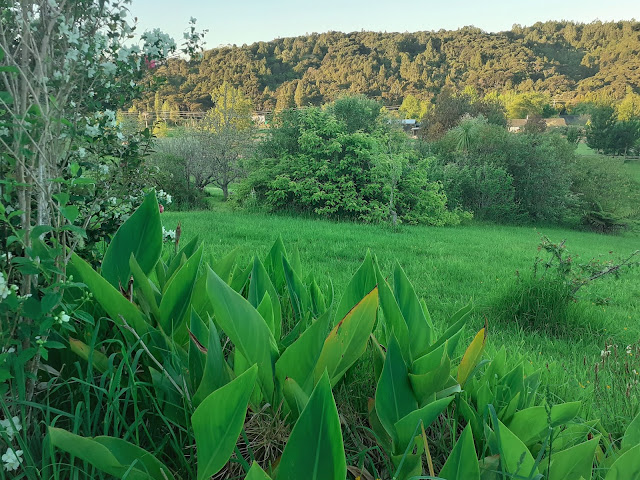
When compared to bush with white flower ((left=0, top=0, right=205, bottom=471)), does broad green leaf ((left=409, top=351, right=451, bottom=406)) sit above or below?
below

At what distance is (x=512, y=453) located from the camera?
2.43 feet

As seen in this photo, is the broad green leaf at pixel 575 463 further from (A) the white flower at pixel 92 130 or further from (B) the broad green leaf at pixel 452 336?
(A) the white flower at pixel 92 130

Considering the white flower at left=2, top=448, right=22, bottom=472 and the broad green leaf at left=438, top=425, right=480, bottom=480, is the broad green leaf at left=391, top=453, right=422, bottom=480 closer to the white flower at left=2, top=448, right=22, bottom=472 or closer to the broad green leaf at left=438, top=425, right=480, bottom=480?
the broad green leaf at left=438, top=425, right=480, bottom=480

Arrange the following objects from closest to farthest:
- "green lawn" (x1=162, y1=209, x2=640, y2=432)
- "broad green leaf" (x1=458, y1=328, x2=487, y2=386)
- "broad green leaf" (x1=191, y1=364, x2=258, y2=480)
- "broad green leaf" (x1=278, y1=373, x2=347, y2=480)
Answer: "broad green leaf" (x1=278, y1=373, x2=347, y2=480) < "broad green leaf" (x1=191, y1=364, x2=258, y2=480) < "broad green leaf" (x1=458, y1=328, x2=487, y2=386) < "green lawn" (x1=162, y1=209, x2=640, y2=432)

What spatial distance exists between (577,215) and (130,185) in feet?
60.4

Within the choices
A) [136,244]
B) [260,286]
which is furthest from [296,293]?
[136,244]

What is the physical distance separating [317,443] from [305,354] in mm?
295

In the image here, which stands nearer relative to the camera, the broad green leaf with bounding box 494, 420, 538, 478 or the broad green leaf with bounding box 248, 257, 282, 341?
the broad green leaf with bounding box 494, 420, 538, 478

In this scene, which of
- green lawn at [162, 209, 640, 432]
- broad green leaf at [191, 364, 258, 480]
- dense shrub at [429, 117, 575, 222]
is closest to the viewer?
broad green leaf at [191, 364, 258, 480]

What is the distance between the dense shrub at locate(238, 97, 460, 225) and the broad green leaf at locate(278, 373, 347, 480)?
1100cm

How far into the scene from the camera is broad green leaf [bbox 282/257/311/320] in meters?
1.41

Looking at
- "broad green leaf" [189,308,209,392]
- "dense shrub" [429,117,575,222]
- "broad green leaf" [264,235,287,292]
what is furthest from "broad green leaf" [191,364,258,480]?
"dense shrub" [429,117,575,222]

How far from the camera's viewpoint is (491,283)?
5.71 meters

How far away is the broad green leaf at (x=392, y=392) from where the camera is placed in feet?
2.79
